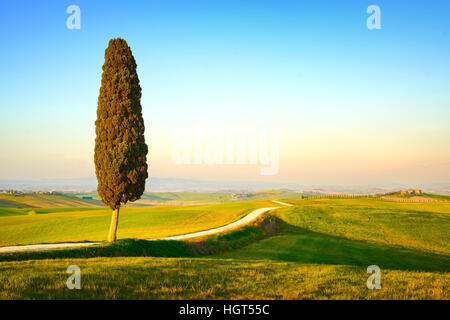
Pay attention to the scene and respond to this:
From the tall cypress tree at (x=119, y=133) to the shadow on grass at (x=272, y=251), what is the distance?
14.2ft

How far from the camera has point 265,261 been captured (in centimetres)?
2008

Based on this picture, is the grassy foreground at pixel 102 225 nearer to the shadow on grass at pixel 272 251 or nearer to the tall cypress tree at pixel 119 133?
the shadow on grass at pixel 272 251

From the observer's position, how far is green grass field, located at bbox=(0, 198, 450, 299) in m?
10.1

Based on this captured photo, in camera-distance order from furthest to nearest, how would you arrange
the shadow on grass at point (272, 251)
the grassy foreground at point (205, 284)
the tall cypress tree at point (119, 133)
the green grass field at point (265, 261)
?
the tall cypress tree at point (119, 133) < the shadow on grass at point (272, 251) < the green grass field at point (265, 261) < the grassy foreground at point (205, 284)

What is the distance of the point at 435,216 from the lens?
51.8 m

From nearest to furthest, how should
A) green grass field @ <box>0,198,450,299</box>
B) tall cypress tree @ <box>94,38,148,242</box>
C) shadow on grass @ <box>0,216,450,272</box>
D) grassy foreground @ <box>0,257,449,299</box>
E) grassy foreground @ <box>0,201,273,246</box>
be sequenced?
grassy foreground @ <box>0,257,449,299</box>
green grass field @ <box>0,198,450,299</box>
shadow on grass @ <box>0,216,450,272</box>
tall cypress tree @ <box>94,38,148,242</box>
grassy foreground @ <box>0,201,273,246</box>

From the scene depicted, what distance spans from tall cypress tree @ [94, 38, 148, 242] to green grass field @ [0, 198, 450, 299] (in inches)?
196

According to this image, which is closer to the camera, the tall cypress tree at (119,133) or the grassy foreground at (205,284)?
the grassy foreground at (205,284)

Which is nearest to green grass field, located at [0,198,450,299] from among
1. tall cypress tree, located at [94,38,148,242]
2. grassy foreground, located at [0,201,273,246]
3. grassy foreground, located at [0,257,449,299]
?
grassy foreground, located at [0,257,449,299]

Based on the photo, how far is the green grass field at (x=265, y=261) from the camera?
10.1 metres

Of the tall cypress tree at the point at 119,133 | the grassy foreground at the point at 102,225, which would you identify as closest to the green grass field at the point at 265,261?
the grassy foreground at the point at 102,225

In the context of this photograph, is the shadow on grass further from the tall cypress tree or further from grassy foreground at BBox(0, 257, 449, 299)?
grassy foreground at BBox(0, 257, 449, 299)
